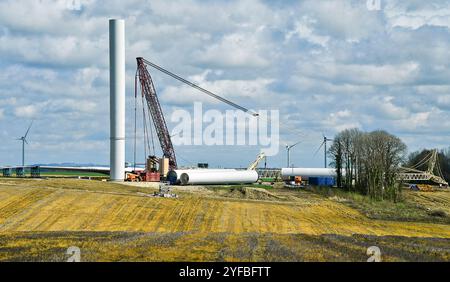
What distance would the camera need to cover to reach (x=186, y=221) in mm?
79250

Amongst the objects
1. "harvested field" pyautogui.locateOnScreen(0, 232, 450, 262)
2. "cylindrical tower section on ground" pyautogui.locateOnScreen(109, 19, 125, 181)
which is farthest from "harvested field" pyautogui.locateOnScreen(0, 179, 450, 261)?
"cylindrical tower section on ground" pyautogui.locateOnScreen(109, 19, 125, 181)

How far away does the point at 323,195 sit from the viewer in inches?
5325

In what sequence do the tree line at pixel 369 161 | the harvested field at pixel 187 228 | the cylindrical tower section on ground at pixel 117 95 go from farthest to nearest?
the tree line at pixel 369 161 → the cylindrical tower section on ground at pixel 117 95 → the harvested field at pixel 187 228

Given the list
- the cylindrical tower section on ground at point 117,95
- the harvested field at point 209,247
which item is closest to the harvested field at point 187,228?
the harvested field at point 209,247

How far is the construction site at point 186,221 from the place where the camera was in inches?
1891

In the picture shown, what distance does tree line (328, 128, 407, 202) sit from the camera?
464ft

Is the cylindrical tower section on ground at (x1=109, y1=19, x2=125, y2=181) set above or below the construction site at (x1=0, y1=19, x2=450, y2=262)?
above

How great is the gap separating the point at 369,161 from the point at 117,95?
190 feet

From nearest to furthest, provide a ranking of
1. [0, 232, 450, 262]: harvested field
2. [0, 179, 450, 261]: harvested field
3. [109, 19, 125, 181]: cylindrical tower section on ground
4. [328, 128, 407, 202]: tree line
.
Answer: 1. [0, 232, 450, 262]: harvested field
2. [0, 179, 450, 261]: harvested field
3. [109, 19, 125, 181]: cylindrical tower section on ground
4. [328, 128, 407, 202]: tree line

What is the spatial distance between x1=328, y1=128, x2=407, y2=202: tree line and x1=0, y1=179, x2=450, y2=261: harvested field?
26.0 m

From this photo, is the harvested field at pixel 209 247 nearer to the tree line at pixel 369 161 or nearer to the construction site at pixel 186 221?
the construction site at pixel 186 221

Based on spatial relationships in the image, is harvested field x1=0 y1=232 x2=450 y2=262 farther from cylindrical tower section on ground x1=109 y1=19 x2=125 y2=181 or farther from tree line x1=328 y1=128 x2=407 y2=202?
tree line x1=328 y1=128 x2=407 y2=202

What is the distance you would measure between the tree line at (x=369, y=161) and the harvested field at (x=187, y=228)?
85.4 feet

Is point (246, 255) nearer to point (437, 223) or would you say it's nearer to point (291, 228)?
point (291, 228)
